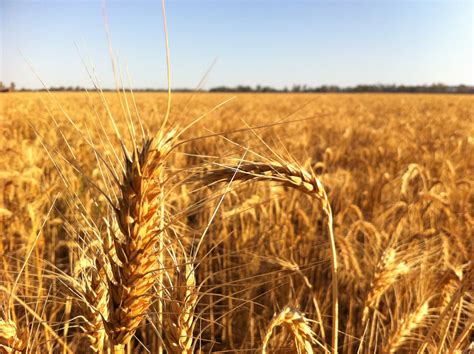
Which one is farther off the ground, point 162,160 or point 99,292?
point 162,160

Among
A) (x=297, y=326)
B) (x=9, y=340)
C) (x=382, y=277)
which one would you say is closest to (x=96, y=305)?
(x=9, y=340)

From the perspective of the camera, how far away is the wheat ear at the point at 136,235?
27.1 inches

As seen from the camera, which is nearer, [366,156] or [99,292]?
[99,292]

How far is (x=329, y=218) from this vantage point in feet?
3.25

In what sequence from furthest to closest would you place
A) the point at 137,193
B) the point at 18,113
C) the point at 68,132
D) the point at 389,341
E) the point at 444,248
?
the point at 18,113, the point at 68,132, the point at 444,248, the point at 389,341, the point at 137,193

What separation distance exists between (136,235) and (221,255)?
0.55 ft

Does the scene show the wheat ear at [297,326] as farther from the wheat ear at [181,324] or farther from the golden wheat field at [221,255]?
the wheat ear at [181,324]

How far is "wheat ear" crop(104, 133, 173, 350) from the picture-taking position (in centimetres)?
69

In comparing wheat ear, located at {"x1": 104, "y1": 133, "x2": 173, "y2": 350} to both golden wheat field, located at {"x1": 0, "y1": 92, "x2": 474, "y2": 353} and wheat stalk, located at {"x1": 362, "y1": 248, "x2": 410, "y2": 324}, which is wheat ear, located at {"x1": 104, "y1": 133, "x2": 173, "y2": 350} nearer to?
golden wheat field, located at {"x1": 0, "y1": 92, "x2": 474, "y2": 353}

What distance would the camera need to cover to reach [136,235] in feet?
2.31

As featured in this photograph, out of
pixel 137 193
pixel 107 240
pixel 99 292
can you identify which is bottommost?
pixel 99 292

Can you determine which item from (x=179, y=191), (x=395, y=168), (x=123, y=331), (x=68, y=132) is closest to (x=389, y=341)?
(x=123, y=331)

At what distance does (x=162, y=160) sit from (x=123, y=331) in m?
0.35

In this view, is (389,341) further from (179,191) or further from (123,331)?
(179,191)
